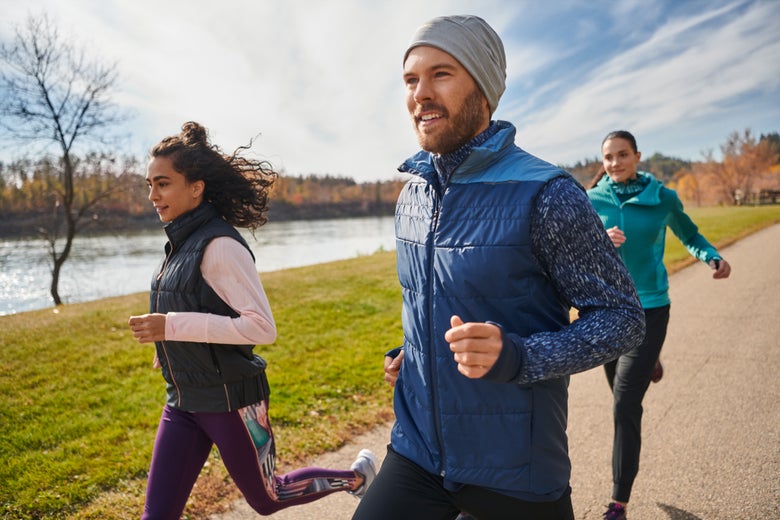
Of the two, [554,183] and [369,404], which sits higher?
[554,183]

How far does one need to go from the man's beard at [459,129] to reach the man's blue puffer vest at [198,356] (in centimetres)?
128

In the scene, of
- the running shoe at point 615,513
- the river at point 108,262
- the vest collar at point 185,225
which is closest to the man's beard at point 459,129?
the vest collar at point 185,225

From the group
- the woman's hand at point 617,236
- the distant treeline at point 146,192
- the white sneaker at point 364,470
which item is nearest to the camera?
the white sneaker at point 364,470

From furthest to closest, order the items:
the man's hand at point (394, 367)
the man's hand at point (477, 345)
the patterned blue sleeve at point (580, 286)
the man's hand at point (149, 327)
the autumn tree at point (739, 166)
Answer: the autumn tree at point (739, 166)
the man's hand at point (149, 327)
the man's hand at point (394, 367)
the patterned blue sleeve at point (580, 286)
the man's hand at point (477, 345)

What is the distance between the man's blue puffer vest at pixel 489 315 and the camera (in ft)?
4.57

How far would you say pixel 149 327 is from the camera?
7.26 ft

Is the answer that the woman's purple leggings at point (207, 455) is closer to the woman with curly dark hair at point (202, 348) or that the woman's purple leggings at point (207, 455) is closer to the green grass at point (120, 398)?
the woman with curly dark hair at point (202, 348)

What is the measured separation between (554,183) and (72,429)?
4.77m

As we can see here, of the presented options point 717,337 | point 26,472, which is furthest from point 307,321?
point 717,337

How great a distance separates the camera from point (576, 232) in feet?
4.39

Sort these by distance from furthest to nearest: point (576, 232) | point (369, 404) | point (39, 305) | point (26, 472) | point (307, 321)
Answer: point (39, 305) → point (307, 321) → point (369, 404) → point (26, 472) → point (576, 232)

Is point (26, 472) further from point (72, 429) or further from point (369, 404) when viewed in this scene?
point (369, 404)

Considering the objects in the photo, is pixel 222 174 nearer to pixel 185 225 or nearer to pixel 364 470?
pixel 185 225

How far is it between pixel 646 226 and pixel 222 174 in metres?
2.69
